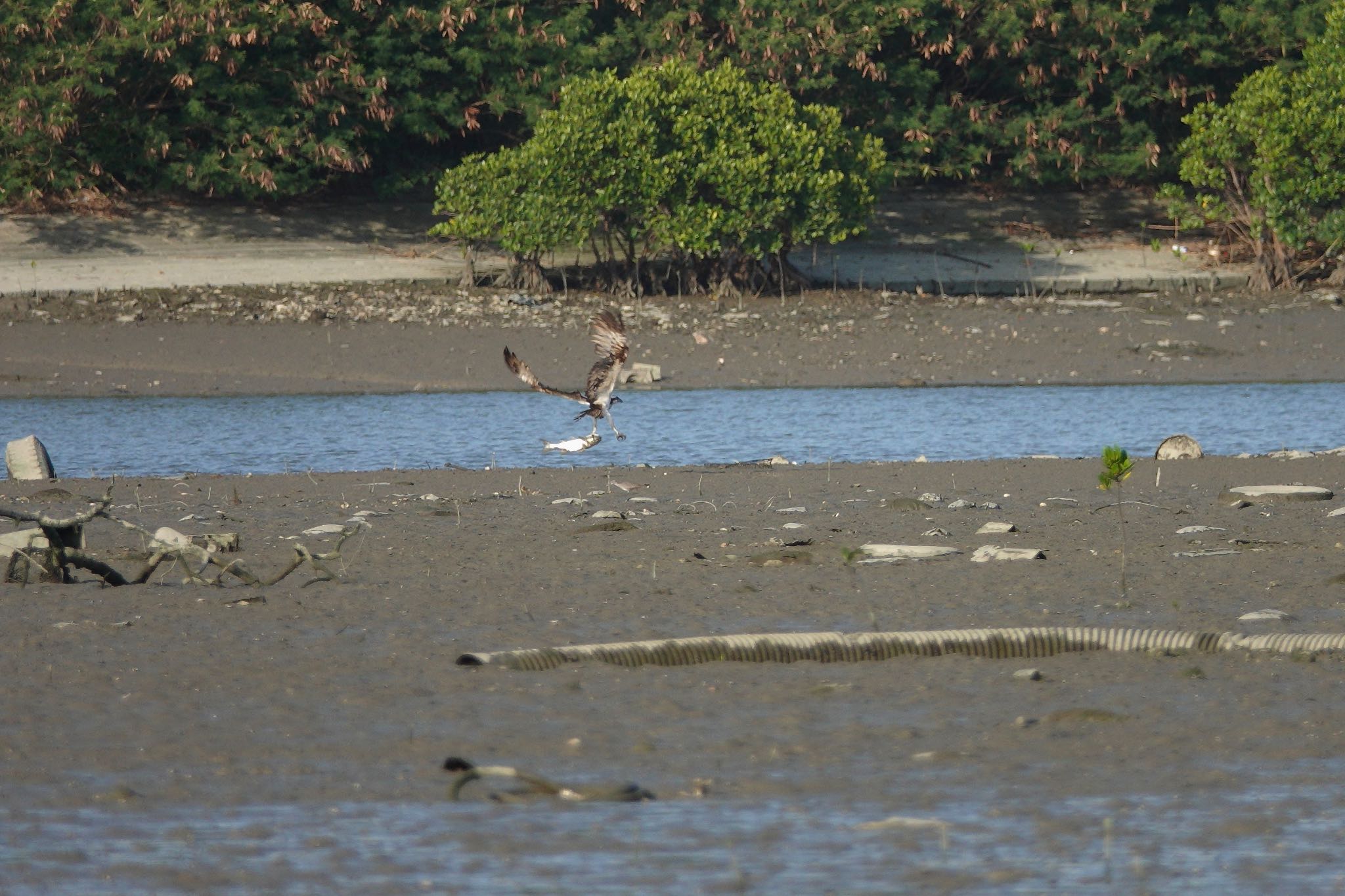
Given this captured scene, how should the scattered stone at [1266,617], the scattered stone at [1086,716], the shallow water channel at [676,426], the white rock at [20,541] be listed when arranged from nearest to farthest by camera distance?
the scattered stone at [1086,716]
the scattered stone at [1266,617]
the white rock at [20,541]
the shallow water channel at [676,426]

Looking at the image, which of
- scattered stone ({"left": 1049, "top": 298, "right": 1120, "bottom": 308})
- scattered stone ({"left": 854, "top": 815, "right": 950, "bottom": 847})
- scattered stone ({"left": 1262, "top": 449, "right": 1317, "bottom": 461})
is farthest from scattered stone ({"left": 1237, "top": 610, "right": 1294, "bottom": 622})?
scattered stone ({"left": 1049, "top": 298, "right": 1120, "bottom": 308})

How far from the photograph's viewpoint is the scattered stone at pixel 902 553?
27.6ft

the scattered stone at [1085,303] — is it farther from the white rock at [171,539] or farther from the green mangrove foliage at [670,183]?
the white rock at [171,539]

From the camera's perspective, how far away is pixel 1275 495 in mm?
10352

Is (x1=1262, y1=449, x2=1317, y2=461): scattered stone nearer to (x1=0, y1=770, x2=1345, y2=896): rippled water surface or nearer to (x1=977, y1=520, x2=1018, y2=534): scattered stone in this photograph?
(x1=977, y1=520, x2=1018, y2=534): scattered stone

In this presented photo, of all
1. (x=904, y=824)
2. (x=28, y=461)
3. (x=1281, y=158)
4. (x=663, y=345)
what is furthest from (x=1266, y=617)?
(x=1281, y=158)

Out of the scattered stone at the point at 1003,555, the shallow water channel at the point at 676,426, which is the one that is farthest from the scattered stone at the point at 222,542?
the shallow water channel at the point at 676,426

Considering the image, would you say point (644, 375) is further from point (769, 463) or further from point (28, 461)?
point (28, 461)

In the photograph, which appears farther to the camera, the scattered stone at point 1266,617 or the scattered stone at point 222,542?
the scattered stone at point 222,542

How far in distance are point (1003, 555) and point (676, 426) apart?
26.7 feet

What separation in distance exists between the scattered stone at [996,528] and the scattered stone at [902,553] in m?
0.68

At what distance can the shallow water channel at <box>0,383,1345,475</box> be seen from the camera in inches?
560

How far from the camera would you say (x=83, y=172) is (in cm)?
2562

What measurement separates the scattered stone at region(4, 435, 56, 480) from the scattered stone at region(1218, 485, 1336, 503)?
7671 millimetres
